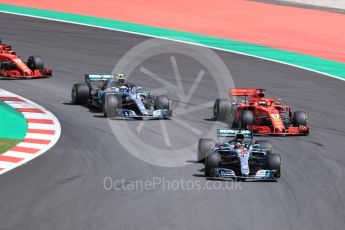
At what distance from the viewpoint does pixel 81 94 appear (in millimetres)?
30562

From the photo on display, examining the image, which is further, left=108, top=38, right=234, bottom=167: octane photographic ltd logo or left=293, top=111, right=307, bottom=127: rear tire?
left=293, top=111, right=307, bottom=127: rear tire

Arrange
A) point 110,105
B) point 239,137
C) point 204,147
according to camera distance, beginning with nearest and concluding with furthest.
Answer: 1. point 239,137
2. point 204,147
3. point 110,105

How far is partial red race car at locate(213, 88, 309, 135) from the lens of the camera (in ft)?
88.7

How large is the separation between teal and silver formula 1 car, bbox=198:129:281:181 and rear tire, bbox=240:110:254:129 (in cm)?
383

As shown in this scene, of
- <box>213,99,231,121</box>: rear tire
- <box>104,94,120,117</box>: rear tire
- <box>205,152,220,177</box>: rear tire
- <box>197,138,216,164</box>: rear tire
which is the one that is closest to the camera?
<box>205,152,220,177</box>: rear tire

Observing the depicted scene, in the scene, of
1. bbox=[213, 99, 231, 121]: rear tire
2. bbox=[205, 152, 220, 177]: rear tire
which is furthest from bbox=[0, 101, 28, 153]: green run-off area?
bbox=[213, 99, 231, 121]: rear tire

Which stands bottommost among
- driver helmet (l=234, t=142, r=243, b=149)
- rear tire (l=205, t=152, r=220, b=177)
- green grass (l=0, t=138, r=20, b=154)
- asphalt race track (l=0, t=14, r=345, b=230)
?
green grass (l=0, t=138, r=20, b=154)

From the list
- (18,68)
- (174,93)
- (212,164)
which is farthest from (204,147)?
(18,68)

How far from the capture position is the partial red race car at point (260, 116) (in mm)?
27031

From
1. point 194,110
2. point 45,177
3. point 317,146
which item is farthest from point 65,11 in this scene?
point 45,177

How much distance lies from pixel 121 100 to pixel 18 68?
23.9 feet

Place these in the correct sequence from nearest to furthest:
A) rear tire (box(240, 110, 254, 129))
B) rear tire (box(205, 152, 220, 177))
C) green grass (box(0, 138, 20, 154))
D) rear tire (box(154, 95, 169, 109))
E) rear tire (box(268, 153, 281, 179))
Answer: rear tire (box(205, 152, 220, 177))
rear tire (box(268, 153, 281, 179))
green grass (box(0, 138, 20, 154))
rear tire (box(240, 110, 254, 129))
rear tire (box(154, 95, 169, 109))

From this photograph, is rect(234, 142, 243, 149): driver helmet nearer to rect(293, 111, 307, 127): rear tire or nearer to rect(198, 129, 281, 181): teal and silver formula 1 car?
rect(198, 129, 281, 181): teal and silver formula 1 car

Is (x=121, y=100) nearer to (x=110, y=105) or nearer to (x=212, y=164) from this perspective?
(x=110, y=105)
